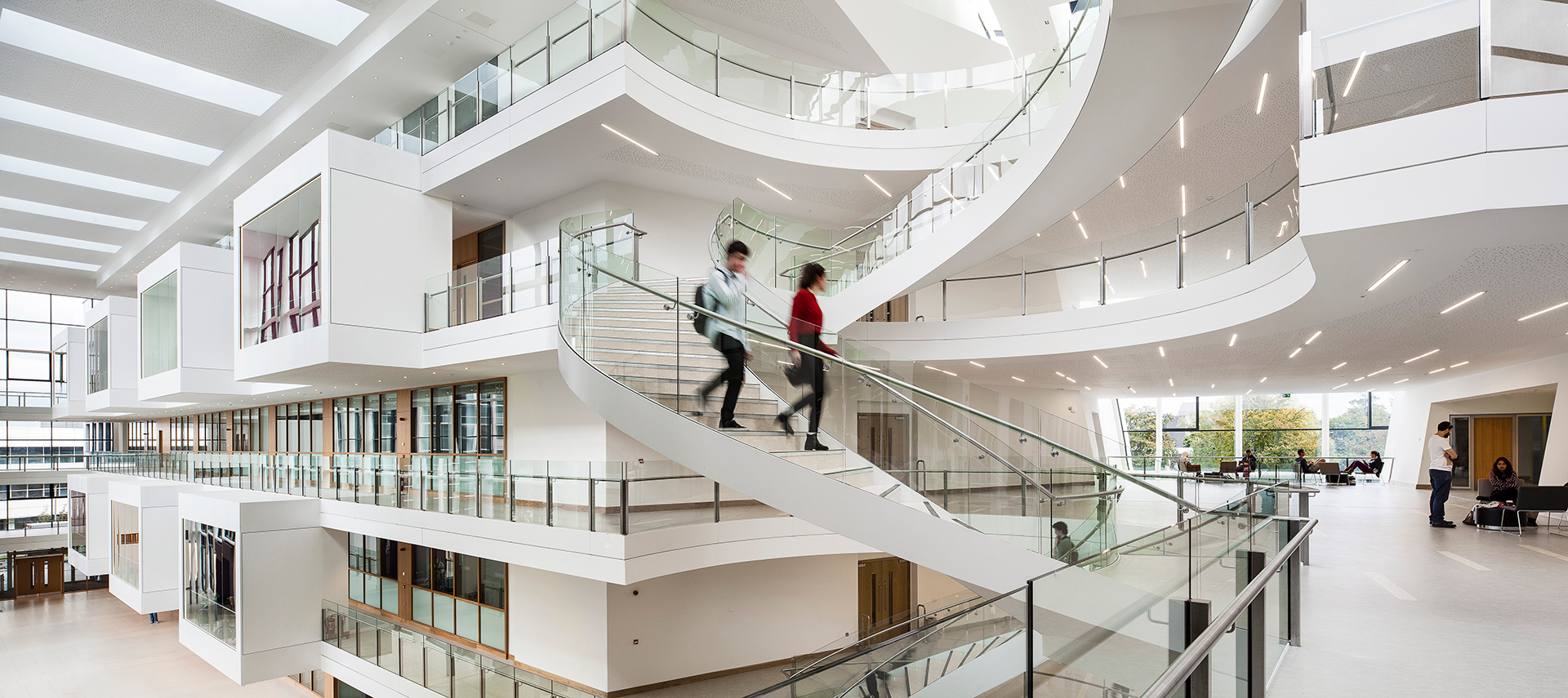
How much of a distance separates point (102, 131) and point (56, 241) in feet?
32.6

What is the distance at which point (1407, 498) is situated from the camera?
53.9 feet

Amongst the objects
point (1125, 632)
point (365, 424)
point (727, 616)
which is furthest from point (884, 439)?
point (365, 424)

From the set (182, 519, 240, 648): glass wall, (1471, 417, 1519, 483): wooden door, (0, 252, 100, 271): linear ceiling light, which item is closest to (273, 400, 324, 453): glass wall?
(182, 519, 240, 648): glass wall

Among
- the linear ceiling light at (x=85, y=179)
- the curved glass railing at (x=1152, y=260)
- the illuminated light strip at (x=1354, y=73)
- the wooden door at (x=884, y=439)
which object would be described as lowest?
the wooden door at (x=884, y=439)

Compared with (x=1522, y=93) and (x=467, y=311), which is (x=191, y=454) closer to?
(x=467, y=311)

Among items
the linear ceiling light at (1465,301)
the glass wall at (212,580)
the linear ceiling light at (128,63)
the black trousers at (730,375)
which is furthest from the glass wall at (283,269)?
the linear ceiling light at (1465,301)

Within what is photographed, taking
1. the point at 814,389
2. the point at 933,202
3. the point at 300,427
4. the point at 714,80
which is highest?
the point at 714,80

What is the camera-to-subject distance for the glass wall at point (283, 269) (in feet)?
38.5

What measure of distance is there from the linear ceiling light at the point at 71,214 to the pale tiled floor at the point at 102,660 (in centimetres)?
1072

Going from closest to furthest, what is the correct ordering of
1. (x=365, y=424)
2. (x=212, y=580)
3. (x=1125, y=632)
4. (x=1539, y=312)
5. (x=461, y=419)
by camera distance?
(x=1125, y=632)
(x=1539, y=312)
(x=212, y=580)
(x=461, y=419)
(x=365, y=424)

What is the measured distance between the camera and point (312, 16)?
12680mm

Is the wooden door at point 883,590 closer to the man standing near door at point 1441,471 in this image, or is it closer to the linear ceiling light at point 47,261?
the man standing near door at point 1441,471

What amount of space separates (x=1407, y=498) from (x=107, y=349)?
33.6 metres

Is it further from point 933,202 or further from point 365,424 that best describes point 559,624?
point 365,424
